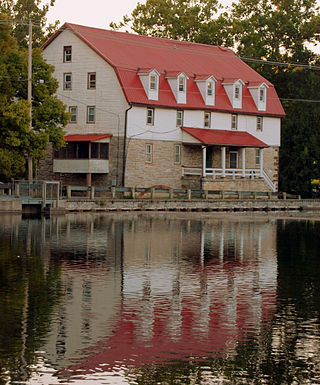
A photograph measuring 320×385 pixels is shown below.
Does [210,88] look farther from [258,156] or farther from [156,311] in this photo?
[156,311]

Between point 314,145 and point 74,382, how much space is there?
70.6m

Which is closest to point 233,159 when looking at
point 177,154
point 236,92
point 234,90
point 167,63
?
point 236,92

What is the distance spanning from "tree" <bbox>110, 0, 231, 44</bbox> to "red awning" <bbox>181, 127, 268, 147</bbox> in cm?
1969

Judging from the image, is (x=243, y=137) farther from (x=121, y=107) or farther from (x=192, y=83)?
(x=121, y=107)

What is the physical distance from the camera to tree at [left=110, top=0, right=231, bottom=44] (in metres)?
94.6

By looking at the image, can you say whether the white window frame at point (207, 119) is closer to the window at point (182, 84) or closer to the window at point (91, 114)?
the window at point (182, 84)

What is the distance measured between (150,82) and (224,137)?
352 inches

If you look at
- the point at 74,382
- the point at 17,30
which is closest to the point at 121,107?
the point at 17,30

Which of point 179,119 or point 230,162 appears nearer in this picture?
point 179,119

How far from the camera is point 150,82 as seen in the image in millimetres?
70875

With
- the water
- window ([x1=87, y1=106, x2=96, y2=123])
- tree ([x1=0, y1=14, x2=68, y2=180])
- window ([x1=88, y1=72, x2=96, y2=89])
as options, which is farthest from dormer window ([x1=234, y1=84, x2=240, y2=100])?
the water

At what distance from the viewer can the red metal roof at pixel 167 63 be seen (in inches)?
2751

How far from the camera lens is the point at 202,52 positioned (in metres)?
82.4

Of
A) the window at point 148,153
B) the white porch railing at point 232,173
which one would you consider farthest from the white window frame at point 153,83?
the white porch railing at point 232,173
